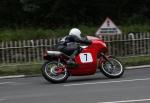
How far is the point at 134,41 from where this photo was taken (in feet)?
81.8

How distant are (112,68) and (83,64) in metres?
0.81

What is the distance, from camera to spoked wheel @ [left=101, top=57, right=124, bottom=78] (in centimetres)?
1753

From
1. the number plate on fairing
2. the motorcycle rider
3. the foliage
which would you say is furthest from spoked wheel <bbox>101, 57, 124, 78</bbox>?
the foliage

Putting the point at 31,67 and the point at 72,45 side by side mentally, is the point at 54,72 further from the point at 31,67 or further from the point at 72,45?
the point at 31,67

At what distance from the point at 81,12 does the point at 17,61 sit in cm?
1583

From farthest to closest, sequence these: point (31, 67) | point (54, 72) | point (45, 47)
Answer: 1. point (45, 47)
2. point (31, 67)
3. point (54, 72)

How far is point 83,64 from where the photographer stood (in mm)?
17406

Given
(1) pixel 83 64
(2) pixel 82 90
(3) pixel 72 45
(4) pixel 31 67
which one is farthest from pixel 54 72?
(4) pixel 31 67

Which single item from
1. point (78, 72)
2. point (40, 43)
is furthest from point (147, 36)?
point (78, 72)

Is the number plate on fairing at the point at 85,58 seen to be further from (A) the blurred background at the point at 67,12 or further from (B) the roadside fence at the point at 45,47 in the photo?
(A) the blurred background at the point at 67,12

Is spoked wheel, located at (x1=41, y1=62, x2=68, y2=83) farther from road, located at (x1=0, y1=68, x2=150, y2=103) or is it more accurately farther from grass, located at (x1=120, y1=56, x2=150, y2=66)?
grass, located at (x1=120, y1=56, x2=150, y2=66)

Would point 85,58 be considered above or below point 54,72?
above

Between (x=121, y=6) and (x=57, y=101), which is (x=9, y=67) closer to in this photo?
(x=57, y=101)

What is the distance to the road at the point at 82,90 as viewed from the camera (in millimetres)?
12914
